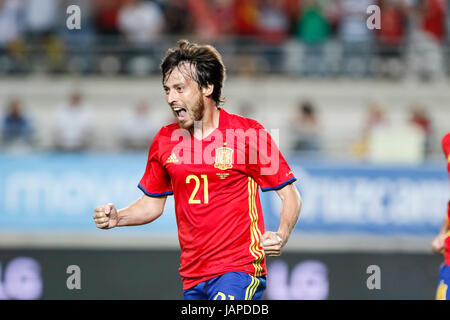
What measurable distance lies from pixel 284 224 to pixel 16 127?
27.4 feet

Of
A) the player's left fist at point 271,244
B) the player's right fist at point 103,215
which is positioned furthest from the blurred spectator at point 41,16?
the player's left fist at point 271,244

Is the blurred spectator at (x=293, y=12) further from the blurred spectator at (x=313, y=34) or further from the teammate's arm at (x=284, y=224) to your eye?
the teammate's arm at (x=284, y=224)

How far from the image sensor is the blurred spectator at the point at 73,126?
42.9 ft

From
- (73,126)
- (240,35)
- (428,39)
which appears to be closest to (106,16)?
(240,35)

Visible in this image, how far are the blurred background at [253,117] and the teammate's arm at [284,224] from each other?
4.45 meters

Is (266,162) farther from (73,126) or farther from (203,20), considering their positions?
(203,20)

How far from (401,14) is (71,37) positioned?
5.78m

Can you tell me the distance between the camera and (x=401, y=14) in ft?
50.0

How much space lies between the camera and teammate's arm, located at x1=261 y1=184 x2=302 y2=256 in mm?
5441

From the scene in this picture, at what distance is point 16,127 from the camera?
13164 mm

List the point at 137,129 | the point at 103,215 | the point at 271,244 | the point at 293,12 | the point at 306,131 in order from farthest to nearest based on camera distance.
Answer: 1. the point at 293,12
2. the point at 137,129
3. the point at 306,131
4. the point at 103,215
5. the point at 271,244

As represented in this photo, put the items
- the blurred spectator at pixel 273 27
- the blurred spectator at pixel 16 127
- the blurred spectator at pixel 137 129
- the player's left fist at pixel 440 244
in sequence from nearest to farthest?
the player's left fist at pixel 440 244 < the blurred spectator at pixel 16 127 < the blurred spectator at pixel 137 129 < the blurred spectator at pixel 273 27
